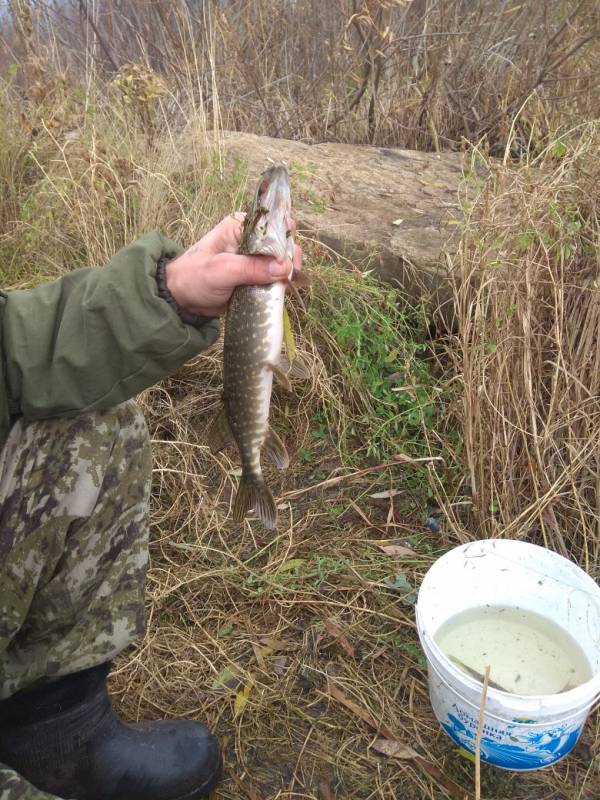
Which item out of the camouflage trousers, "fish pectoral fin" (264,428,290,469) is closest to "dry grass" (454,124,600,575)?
"fish pectoral fin" (264,428,290,469)

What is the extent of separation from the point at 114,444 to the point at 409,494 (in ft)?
4.71

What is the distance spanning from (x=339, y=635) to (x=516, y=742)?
2.23 feet

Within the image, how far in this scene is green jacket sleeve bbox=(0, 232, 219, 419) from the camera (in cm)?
156

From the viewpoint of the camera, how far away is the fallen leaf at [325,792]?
1.82 m

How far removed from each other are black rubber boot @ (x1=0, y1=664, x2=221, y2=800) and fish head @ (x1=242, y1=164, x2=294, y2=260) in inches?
44.4

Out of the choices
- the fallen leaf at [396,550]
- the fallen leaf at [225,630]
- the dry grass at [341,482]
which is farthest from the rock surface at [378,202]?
the fallen leaf at [225,630]

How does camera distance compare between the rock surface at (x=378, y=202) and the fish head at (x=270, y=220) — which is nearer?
the fish head at (x=270, y=220)

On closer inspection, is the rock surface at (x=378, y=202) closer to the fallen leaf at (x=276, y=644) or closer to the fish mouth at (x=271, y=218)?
the fish mouth at (x=271, y=218)

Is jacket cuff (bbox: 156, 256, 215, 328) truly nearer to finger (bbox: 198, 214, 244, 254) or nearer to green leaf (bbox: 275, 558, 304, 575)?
finger (bbox: 198, 214, 244, 254)

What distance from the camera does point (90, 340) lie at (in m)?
1.59

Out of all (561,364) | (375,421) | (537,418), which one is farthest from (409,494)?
(561,364)

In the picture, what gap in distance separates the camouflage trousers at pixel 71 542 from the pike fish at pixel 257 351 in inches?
10.9

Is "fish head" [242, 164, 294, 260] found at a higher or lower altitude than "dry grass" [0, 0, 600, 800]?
higher

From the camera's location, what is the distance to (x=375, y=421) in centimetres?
291
